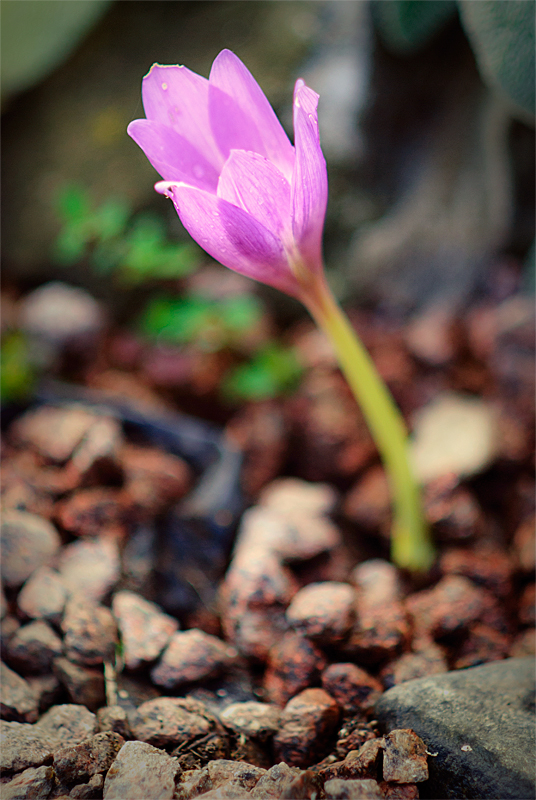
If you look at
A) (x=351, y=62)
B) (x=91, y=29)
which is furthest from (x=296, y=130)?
(x=91, y=29)

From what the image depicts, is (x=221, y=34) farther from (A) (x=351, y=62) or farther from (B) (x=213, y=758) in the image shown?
(B) (x=213, y=758)

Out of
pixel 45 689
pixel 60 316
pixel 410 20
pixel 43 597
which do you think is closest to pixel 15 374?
pixel 60 316

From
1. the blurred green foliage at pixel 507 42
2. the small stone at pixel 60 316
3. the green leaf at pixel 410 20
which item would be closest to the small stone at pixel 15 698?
the small stone at pixel 60 316

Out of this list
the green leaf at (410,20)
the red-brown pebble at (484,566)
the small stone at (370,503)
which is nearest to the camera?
the red-brown pebble at (484,566)

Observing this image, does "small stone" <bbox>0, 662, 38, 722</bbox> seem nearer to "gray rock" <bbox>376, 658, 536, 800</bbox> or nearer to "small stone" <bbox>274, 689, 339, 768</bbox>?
"small stone" <bbox>274, 689, 339, 768</bbox>

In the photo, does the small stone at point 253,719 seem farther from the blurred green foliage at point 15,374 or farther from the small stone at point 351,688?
the blurred green foliage at point 15,374

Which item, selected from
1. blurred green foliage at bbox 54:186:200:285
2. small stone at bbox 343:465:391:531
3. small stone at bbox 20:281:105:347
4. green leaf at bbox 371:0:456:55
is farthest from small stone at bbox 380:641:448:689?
green leaf at bbox 371:0:456:55
